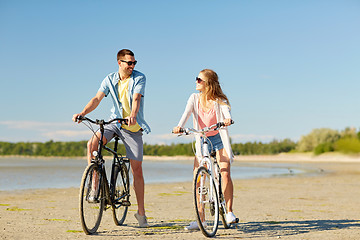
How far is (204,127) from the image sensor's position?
17.9 feet

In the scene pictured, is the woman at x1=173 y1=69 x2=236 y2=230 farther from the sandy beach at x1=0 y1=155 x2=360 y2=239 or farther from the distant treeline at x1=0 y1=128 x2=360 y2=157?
the distant treeline at x1=0 y1=128 x2=360 y2=157

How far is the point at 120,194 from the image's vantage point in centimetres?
567

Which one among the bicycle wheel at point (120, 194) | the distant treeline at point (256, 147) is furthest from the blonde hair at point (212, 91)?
the distant treeline at point (256, 147)

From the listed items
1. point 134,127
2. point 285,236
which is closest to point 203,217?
point 285,236

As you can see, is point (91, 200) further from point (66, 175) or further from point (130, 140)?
point (66, 175)

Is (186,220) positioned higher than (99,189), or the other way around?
(99,189)

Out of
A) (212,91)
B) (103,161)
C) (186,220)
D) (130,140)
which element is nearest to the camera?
(103,161)

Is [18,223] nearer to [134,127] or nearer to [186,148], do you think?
[134,127]

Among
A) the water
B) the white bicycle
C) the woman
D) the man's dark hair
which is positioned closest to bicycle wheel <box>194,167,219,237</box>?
the white bicycle

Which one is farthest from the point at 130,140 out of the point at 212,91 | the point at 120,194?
the point at 212,91

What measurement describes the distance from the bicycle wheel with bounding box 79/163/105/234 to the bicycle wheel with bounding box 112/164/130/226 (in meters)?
0.28

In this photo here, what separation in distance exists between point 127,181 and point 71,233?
3.59 ft

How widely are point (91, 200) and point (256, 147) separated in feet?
225

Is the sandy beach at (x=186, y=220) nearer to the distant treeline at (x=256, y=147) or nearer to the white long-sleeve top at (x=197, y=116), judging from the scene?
the white long-sleeve top at (x=197, y=116)
